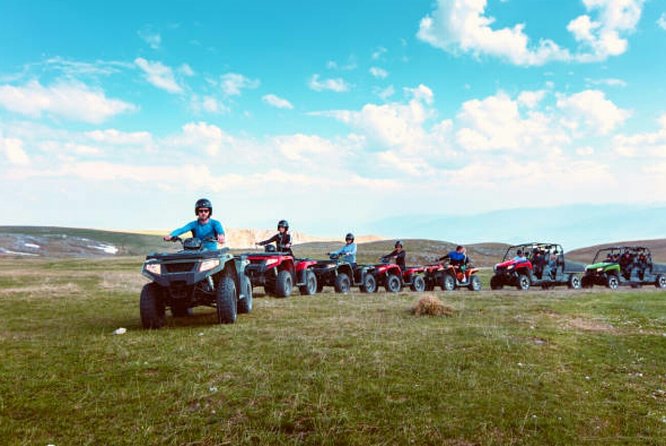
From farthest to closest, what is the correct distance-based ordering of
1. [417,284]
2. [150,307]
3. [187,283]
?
1. [417,284]
2. [150,307]
3. [187,283]

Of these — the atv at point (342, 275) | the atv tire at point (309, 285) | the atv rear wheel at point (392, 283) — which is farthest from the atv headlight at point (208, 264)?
the atv rear wheel at point (392, 283)

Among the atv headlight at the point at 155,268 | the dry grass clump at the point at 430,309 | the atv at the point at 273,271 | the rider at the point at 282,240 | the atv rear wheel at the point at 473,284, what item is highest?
the rider at the point at 282,240

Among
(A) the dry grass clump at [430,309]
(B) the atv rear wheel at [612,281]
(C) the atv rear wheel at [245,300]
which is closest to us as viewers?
(C) the atv rear wheel at [245,300]

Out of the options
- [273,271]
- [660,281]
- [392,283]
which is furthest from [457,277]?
[660,281]

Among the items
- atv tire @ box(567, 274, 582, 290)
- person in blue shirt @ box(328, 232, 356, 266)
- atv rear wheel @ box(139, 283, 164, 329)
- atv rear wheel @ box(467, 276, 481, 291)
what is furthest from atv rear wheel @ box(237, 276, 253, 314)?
atv tire @ box(567, 274, 582, 290)

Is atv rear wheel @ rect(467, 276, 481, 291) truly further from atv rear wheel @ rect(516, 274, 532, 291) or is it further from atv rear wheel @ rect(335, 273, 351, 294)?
atv rear wheel @ rect(335, 273, 351, 294)

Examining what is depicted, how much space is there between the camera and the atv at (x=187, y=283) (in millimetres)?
9656

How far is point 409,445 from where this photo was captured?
16.0 ft

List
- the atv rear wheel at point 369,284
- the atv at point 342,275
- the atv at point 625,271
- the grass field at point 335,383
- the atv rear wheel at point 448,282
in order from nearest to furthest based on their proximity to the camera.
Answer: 1. the grass field at point 335,383
2. the atv at point 342,275
3. the atv rear wheel at point 369,284
4. the atv rear wheel at point 448,282
5. the atv at point 625,271

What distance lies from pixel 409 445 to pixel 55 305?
12929 millimetres

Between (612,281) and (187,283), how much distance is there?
24.2m

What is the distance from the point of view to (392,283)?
74.5ft

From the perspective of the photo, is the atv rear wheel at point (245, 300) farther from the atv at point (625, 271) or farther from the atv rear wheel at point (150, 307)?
the atv at point (625, 271)

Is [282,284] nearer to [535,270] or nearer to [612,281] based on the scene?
[535,270]
